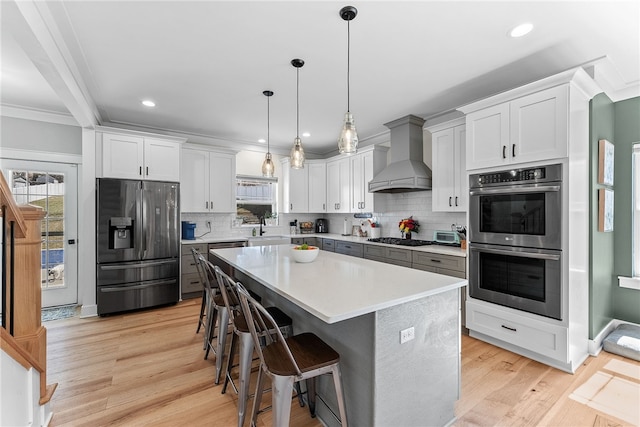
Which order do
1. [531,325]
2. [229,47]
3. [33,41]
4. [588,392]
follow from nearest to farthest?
1. [33,41]
2. [588,392]
3. [229,47]
4. [531,325]

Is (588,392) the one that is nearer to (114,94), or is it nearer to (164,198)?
(164,198)

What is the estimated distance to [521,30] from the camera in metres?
2.23

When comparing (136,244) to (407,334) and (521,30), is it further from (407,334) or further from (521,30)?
(521,30)

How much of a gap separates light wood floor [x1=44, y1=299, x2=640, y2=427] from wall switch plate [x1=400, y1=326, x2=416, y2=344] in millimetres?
809

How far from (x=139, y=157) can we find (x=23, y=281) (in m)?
2.82

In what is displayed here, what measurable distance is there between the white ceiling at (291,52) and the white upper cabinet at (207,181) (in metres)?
1.05

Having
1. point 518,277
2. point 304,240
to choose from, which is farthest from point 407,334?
point 304,240

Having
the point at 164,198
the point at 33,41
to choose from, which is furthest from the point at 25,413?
the point at 164,198

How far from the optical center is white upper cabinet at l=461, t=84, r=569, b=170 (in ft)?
8.19

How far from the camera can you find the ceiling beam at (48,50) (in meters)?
1.84

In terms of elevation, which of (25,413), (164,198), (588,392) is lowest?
(588,392)

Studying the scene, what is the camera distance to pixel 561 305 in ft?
8.18

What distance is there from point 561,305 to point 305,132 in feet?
13.0

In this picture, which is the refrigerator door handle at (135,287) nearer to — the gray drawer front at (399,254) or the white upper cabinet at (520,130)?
A: the gray drawer front at (399,254)
